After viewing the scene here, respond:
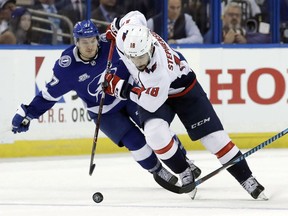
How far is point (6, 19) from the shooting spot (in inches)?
363

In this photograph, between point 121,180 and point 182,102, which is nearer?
point 182,102

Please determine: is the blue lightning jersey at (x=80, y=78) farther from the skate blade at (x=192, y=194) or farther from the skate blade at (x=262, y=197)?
the skate blade at (x=262, y=197)

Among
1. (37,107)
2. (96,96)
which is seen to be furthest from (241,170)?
(37,107)

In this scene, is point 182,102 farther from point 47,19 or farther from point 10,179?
point 47,19

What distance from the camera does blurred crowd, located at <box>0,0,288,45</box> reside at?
30.5 ft

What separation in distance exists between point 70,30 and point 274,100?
1834 millimetres

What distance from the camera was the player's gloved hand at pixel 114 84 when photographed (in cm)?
658

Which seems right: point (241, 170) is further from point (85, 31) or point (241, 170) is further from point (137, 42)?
point (85, 31)

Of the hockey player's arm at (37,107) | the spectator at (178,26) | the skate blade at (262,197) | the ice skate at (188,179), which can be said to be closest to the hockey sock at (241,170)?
the skate blade at (262,197)

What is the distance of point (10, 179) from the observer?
8.02 metres

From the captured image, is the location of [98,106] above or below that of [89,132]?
above

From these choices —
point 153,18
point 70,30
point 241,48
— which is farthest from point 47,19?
point 241,48

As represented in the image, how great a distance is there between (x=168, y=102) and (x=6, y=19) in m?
2.82

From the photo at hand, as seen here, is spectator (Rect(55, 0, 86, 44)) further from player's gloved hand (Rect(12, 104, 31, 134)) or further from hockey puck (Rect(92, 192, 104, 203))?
hockey puck (Rect(92, 192, 104, 203))
